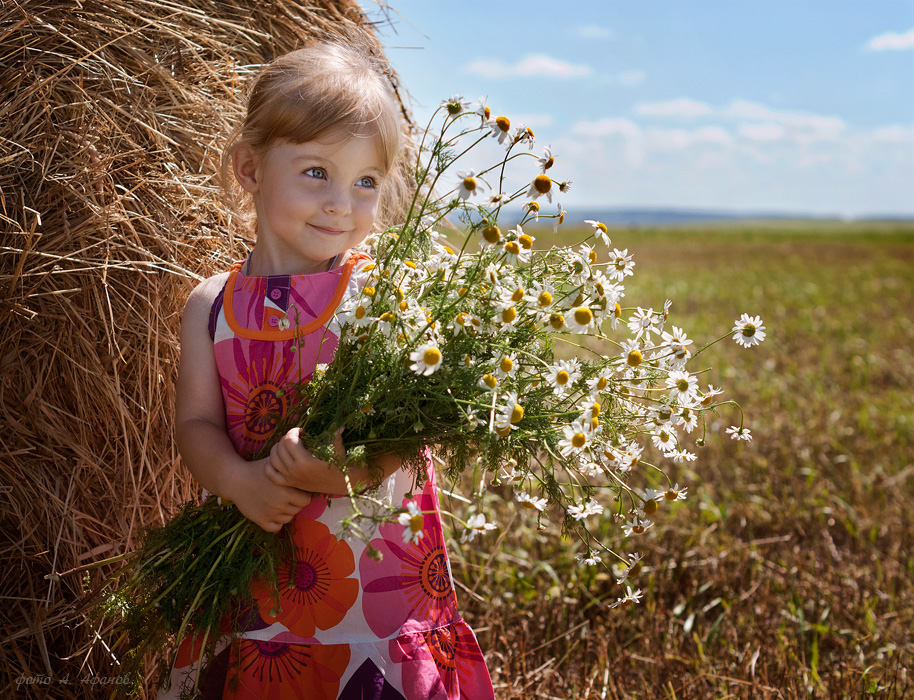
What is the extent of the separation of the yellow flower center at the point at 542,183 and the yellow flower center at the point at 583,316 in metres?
0.20

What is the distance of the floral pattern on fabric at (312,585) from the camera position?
1.54m

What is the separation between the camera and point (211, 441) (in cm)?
156

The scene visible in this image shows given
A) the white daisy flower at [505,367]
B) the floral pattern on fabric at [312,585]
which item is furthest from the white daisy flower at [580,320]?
the floral pattern on fabric at [312,585]

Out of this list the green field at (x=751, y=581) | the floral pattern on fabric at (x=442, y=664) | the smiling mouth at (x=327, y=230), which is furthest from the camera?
the green field at (x=751, y=581)

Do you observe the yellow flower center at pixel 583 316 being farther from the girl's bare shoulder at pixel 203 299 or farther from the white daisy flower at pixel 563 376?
the girl's bare shoulder at pixel 203 299

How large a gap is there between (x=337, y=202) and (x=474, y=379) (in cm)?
53

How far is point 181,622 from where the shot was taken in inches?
59.4

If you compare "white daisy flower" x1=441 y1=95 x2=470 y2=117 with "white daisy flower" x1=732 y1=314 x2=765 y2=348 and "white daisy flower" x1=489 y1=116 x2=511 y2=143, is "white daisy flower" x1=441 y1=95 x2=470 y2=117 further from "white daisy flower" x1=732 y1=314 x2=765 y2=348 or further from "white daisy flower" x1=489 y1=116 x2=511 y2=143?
"white daisy flower" x1=732 y1=314 x2=765 y2=348

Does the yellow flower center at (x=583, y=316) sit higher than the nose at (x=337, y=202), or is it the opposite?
the nose at (x=337, y=202)

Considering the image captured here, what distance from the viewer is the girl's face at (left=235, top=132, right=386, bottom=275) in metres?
1.58

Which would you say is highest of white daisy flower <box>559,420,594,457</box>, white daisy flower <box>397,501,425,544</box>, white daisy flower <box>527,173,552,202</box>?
white daisy flower <box>527,173,552,202</box>

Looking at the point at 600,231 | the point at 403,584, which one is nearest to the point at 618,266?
the point at 600,231

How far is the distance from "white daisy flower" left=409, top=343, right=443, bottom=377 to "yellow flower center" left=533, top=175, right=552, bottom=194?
31 cm

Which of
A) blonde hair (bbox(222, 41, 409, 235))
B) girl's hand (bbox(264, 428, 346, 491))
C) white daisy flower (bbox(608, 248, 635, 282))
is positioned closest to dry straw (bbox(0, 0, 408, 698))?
blonde hair (bbox(222, 41, 409, 235))
